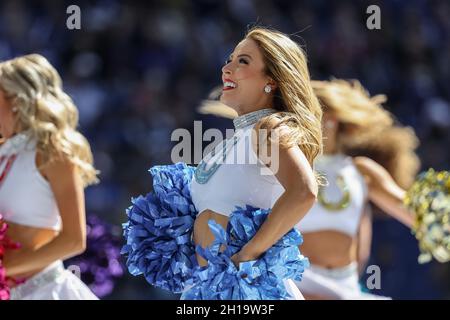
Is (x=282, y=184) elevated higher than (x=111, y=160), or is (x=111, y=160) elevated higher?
(x=282, y=184)

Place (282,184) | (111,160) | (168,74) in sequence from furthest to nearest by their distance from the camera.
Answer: (168,74) → (111,160) → (282,184)

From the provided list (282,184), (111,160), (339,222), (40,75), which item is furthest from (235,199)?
(111,160)

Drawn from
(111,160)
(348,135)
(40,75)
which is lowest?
(111,160)

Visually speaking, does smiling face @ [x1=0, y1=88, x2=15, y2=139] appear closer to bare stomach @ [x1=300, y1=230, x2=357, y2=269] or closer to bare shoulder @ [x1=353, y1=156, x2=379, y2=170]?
bare stomach @ [x1=300, y1=230, x2=357, y2=269]

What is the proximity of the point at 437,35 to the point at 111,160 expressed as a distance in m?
3.69

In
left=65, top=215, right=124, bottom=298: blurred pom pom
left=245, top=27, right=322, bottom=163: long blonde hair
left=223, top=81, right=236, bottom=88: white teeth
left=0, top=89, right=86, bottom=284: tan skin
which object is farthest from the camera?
left=65, top=215, right=124, bottom=298: blurred pom pom

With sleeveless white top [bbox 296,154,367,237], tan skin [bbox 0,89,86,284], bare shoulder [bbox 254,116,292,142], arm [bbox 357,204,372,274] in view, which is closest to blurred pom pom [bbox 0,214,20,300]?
tan skin [bbox 0,89,86,284]

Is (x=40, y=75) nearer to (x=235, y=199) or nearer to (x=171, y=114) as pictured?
(x=235, y=199)


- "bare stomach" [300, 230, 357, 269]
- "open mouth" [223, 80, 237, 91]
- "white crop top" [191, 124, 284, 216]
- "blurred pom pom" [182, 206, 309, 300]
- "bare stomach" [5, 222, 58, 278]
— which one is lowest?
"bare stomach" [300, 230, 357, 269]

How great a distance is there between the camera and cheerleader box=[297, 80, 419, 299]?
5.81 metres

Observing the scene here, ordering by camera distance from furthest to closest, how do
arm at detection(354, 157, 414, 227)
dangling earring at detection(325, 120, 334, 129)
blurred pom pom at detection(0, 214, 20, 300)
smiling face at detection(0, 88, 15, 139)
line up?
dangling earring at detection(325, 120, 334, 129) < arm at detection(354, 157, 414, 227) < smiling face at detection(0, 88, 15, 139) < blurred pom pom at detection(0, 214, 20, 300)

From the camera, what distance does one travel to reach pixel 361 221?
20.6 feet

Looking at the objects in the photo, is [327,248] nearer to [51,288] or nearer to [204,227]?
[51,288]

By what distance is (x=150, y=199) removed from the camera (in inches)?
156
